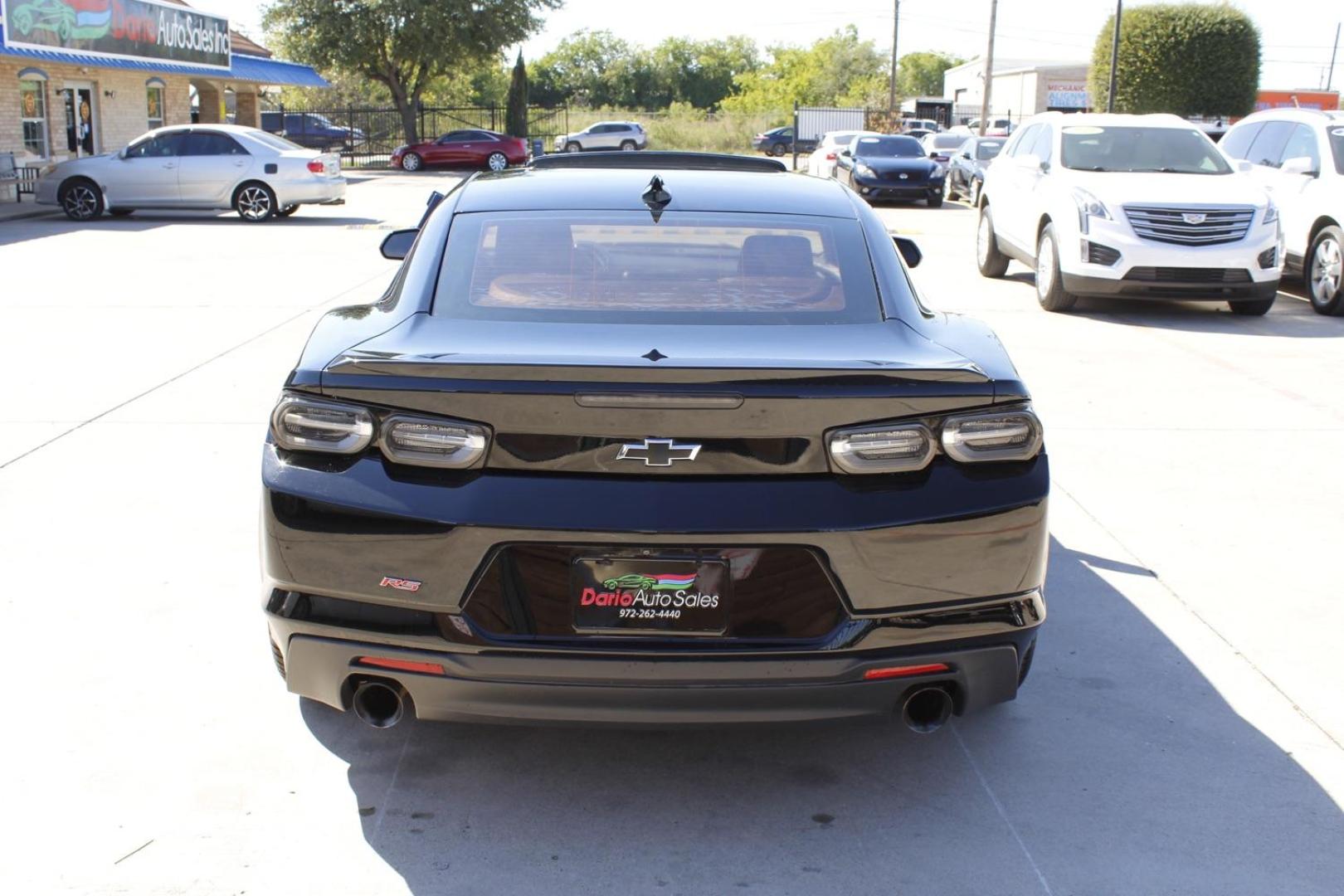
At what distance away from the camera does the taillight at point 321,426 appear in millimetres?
3256

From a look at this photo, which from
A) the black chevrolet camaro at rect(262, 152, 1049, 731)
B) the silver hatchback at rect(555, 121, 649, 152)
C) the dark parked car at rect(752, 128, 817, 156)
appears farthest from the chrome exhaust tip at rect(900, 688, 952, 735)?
the dark parked car at rect(752, 128, 817, 156)

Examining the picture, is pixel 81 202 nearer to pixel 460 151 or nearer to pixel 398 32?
pixel 460 151

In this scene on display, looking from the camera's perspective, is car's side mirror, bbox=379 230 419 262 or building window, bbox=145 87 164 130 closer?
car's side mirror, bbox=379 230 419 262

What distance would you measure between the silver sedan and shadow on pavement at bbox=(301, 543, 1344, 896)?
19438 millimetres

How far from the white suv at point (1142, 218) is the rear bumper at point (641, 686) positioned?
9.47m

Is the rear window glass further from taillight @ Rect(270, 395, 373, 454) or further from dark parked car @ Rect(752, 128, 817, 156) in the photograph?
dark parked car @ Rect(752, 128, 817, 156)

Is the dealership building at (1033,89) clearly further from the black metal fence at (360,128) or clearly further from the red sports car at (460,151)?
the red sports car at (460,151)

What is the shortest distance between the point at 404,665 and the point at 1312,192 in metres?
12.0

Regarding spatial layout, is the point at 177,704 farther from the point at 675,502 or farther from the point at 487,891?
the point at 675,502

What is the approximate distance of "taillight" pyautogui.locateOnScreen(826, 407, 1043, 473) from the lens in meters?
3.20

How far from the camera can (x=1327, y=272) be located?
12672 millimetres

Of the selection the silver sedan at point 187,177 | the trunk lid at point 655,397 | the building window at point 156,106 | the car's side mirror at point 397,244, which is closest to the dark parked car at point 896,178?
the silver sedan at point 187,177

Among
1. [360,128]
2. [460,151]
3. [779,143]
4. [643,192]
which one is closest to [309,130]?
Answer: [360,128]

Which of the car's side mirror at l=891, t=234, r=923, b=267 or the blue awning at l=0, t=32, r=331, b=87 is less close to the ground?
the blue awning at l=0, t=32, r=331, b=87
